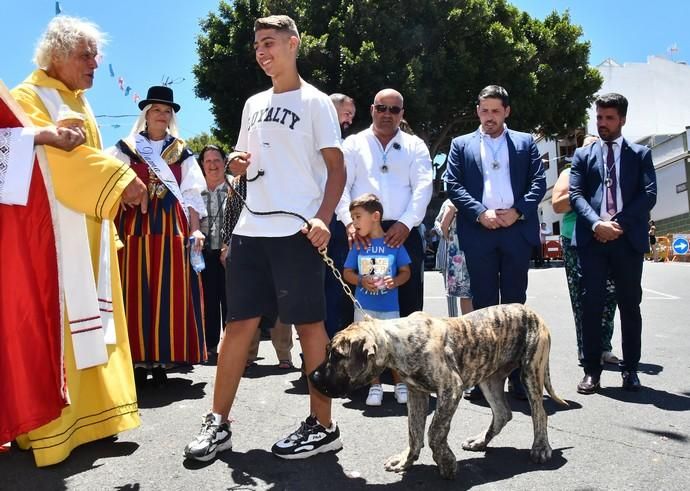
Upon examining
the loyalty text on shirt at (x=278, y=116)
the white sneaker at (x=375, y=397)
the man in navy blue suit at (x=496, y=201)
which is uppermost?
the loyalty text on shirt at (x=278, y=116)

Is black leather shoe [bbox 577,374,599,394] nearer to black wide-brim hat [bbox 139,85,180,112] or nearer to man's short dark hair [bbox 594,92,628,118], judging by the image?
man's short dark hair [bbox 594,92,628,118]

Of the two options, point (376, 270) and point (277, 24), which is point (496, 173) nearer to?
point (376, 270)

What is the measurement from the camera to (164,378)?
5.62m

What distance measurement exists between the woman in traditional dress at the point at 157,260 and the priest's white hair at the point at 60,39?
152cm

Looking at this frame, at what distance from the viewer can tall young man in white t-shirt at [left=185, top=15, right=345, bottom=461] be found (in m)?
3.60

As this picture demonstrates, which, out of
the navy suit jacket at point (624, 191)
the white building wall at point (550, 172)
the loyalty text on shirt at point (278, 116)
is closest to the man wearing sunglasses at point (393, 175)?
the navy suit jacket at point (624, 191)

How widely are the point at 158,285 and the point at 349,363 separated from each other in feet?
9.23

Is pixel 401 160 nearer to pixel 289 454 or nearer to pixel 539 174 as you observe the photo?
pixel 539 174

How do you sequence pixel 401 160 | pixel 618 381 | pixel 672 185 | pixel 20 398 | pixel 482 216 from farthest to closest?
1. pixel 672 185
2. pixel 618 381
3. pixel 401 160
4. pixel 482 216
5. pixel 20 398

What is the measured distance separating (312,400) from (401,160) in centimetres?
225

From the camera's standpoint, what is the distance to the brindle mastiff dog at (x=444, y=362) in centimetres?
306

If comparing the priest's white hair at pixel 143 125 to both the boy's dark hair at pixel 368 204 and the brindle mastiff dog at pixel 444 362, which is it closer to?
the boy's dark hair at pixel 368 204

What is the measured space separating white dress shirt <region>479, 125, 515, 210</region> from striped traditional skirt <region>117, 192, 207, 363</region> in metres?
2.51

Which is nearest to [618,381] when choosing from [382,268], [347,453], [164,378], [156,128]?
[382,268]
